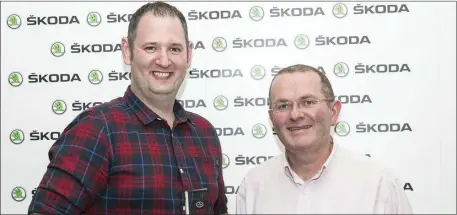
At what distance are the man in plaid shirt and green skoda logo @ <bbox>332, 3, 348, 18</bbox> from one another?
3.43 ft

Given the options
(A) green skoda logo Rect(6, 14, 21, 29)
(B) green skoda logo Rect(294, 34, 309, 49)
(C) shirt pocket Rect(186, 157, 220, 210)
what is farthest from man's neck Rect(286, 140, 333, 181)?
(A) green skoda logo Rect(6, 14, 21, 29)

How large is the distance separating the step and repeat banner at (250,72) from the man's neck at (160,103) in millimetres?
751

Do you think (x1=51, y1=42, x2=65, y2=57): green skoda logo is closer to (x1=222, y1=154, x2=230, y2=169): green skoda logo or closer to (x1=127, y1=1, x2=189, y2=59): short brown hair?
(x1=127, y1=1, x2=189, y2=59): short brown hair

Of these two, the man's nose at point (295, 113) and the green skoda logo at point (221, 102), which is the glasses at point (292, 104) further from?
the green skoda logo at point (221, 102)

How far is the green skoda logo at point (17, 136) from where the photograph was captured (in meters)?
2.65

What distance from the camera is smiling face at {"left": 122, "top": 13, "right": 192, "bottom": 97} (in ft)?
5.90

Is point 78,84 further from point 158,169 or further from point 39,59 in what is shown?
point 158,169

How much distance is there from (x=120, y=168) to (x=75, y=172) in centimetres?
16

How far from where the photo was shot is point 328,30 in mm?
2576

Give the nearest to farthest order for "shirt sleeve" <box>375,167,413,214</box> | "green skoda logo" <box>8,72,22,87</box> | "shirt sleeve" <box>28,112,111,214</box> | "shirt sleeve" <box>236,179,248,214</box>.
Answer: "shirt sleeve" <box>28,112,111,214</box> → "shirt sleeve" <box>375,167,413,214</box> → "shirt sleeve" <box>236,179,248,214</box> → "green skoda logo" <box>8,72,22,87</box>

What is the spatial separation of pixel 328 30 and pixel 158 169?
1.36 m

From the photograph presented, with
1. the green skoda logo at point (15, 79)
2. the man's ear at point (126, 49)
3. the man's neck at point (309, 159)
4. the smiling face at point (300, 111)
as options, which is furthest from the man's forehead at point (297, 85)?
the green skoda logo at point (15, 79)

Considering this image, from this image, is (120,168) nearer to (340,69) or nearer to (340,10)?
(340,69)

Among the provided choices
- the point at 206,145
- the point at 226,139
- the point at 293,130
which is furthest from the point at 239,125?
the point at 293,130
